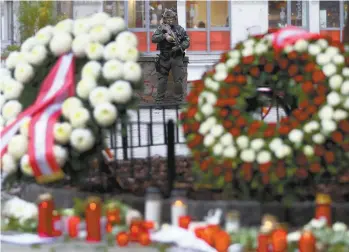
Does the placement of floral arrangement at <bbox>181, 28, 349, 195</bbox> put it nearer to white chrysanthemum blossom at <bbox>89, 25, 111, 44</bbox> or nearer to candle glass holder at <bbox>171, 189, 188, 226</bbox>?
candle glass holder at <bbox>171, 189, 188, 226</bbox>

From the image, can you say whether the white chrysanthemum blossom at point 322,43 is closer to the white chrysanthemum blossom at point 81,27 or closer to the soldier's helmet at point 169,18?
the white chrysanthemum blossom at point 81,27

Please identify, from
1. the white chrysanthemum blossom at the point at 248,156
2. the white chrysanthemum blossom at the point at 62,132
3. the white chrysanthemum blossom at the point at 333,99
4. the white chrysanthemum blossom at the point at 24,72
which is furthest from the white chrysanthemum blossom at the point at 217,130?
the white chrysanthemum blossom at the point at 24,72

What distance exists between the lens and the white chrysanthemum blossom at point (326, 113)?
6.67m

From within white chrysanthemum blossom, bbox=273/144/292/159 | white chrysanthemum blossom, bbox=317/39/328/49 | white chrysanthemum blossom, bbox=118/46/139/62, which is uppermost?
white chrysanthemum blossom, bbox=317/39/328/49

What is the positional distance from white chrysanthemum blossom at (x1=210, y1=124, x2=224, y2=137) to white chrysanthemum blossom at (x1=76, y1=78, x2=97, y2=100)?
3.64 feet

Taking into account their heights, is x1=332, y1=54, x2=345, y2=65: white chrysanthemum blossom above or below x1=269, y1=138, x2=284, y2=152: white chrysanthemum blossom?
above

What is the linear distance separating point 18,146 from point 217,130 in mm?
1710

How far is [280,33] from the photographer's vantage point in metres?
7.35

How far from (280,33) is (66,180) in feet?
7.54

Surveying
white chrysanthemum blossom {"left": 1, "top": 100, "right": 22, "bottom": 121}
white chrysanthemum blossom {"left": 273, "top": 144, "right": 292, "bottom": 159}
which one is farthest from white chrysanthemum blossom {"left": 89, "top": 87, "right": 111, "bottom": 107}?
white chrysanthemum blossom {"left": 273, "top": 144, "right": 292, "bottom": 159}

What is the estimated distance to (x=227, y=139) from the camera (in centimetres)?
666

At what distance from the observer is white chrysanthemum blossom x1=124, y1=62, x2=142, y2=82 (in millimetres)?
7137

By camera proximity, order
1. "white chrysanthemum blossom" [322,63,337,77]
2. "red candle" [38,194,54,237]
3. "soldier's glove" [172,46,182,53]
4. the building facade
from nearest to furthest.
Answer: "red candle" [38,194,54,237]
"white chrysanthemum blossom" [322,63,337,77]
"soldier's glove" [172,46,182,53]
the building facade

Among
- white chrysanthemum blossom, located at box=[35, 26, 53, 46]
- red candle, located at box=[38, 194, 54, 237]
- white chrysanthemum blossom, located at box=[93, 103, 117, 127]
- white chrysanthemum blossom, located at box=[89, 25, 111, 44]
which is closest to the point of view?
red candle, located at box=[38, 194, 54, 237]
